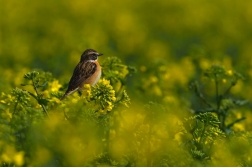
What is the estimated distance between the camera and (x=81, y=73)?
7.86 meters

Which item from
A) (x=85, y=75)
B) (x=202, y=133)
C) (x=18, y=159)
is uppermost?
(x=85, y=75)

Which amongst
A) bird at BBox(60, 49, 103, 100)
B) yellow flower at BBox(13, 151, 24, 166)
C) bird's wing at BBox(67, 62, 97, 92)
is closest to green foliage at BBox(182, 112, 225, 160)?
yellow flower at BBox(13, 151, 24, 166)

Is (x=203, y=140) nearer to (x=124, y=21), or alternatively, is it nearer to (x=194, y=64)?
(x=194, y=64)

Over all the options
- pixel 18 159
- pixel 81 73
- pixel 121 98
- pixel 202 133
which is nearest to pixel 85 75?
pixel 81 73

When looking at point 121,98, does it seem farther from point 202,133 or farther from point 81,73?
point 81,73

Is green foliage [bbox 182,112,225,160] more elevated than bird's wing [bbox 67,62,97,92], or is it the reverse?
bird's wing [bbox 67,62,97,92]

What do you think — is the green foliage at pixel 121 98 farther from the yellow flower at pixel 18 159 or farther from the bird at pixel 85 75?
the bird at pixel 85 75

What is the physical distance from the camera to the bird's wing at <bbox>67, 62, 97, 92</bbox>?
748cm

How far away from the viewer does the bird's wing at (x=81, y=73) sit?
24.5 feet

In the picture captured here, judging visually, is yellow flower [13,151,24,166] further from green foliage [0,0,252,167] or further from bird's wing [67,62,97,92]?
bird's wing [67,62,97,92]

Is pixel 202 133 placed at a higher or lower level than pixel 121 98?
lower

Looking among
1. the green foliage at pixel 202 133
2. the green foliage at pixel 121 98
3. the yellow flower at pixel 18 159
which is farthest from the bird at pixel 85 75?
the yellow flower at pixel 18 159

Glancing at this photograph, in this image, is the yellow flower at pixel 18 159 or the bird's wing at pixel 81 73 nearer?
the yellow flower at pixel 18 159

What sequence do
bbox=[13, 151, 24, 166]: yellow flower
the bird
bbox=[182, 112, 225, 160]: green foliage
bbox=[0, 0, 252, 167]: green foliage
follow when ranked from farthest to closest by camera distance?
1. the bird
2. bbox=[182, 112, 225, 160]: green foliage
3. bbox=[0, 0, 252, 167]: green foliage
4. bbox=[13, 151, 24, 166]: yellow flower
